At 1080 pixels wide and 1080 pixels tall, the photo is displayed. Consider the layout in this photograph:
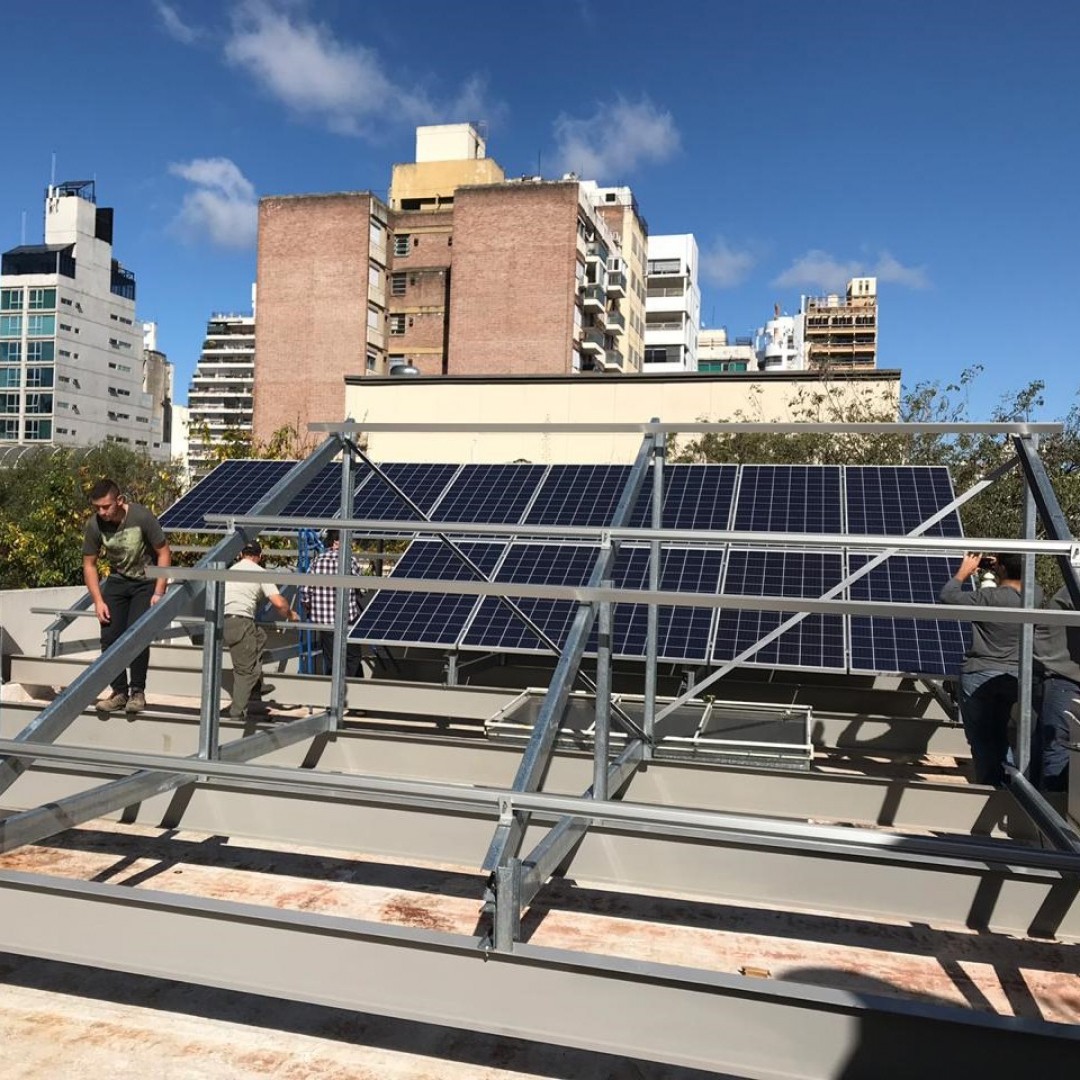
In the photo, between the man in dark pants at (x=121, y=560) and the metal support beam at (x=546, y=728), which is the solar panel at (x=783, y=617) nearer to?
the metal support beam at (x=546, y=728)

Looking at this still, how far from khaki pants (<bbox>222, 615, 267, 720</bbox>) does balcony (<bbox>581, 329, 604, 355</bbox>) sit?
54.6 meters

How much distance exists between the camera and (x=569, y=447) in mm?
31656

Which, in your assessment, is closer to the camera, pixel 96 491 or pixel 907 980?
pixel 907 980

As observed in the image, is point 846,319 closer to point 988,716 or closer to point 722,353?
point 722,353

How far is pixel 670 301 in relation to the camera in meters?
87.6

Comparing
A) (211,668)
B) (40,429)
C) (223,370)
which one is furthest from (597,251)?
(223,370)

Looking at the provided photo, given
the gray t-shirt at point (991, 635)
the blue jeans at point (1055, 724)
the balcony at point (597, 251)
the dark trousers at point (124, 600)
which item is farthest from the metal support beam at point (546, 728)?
the balcony at point (597, 251)

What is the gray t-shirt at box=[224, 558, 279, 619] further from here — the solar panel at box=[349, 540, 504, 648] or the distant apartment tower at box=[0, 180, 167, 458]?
the distant apartment tower at box=[0, 180, 167, 458]

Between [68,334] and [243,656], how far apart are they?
98009mm

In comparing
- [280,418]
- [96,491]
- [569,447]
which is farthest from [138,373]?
[96,491]

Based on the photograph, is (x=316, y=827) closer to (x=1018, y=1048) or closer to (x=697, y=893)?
(x=697, y=893)

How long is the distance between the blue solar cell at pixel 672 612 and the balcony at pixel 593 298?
5402 centimetres

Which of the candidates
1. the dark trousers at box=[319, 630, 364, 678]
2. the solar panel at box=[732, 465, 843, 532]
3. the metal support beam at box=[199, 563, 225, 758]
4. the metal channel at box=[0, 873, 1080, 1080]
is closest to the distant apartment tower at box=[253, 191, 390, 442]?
the dark trousers at box=[319, 630, 364, 678]

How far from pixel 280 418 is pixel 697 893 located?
2154 inches
